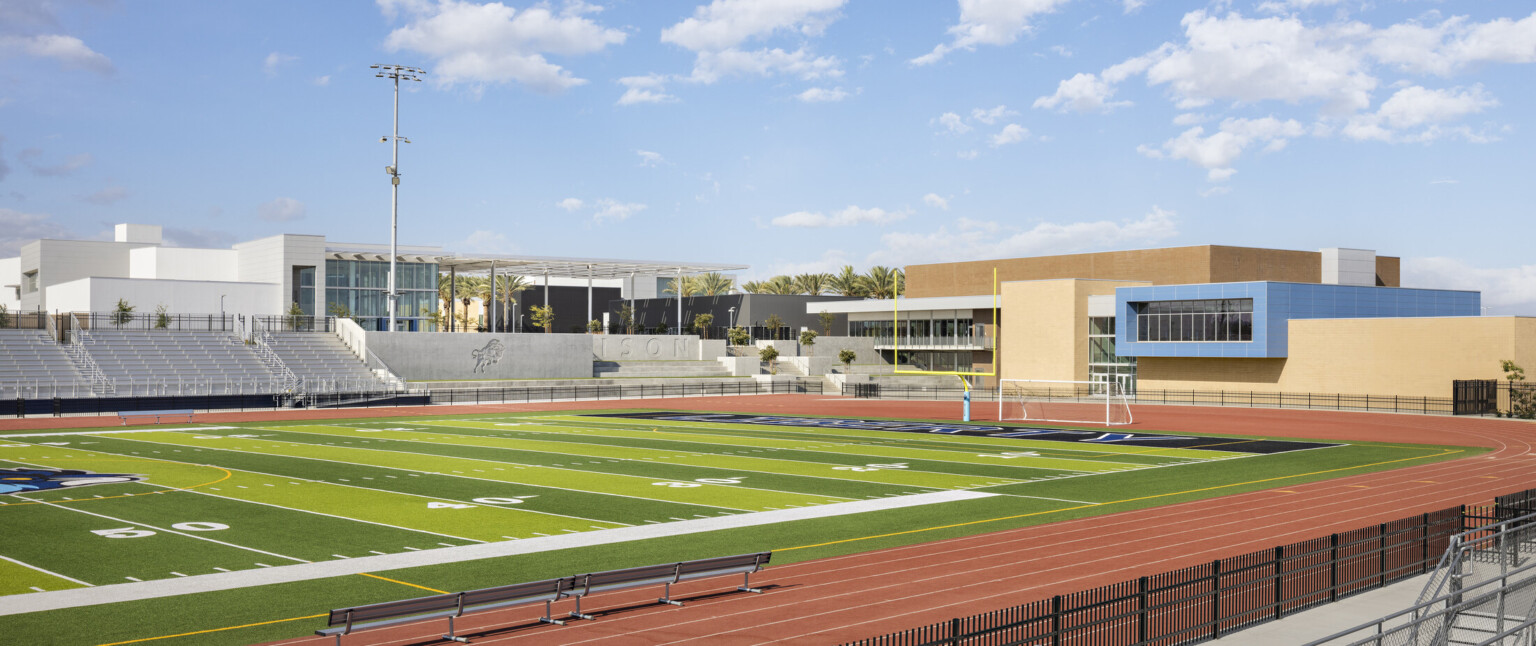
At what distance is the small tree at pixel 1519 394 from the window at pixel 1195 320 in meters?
14.4

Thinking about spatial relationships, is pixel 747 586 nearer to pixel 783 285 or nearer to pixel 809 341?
pixel 809 341

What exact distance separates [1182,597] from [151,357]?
7186 cm

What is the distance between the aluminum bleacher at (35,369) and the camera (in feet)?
204

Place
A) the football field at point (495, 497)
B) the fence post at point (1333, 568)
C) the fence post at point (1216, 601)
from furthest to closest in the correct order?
the football field at point (495, 497) → the fence post at point (1333, 568) → the fence post at point (1216, 601)

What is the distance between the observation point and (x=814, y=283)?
469 feet

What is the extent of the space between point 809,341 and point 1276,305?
48.6 metres

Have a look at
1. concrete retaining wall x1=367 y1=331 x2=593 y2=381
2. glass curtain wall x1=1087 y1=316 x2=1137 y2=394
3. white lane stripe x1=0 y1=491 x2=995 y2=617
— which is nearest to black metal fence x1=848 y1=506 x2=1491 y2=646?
white lane stripe x1=0 y1=491 x2=995 y2=617

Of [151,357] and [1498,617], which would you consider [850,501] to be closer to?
[1498,617]

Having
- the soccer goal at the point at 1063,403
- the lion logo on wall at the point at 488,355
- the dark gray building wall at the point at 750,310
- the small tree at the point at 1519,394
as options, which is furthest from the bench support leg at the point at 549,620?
the dark gray building wall at the point at 750,310

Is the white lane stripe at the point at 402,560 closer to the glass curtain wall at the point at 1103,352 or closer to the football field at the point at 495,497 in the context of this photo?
the football field at the point at 495,497

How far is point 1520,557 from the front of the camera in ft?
60.0

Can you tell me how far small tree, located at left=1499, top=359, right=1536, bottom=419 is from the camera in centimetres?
5772

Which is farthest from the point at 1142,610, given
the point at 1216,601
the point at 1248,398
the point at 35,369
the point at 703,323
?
the point at 703,323

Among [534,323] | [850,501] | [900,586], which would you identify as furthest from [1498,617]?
[534,323]
